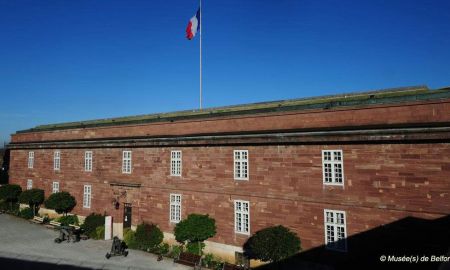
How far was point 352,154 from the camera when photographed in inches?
612

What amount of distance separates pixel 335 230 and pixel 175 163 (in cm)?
1180

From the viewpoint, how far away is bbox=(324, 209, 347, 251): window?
1558 centimetres

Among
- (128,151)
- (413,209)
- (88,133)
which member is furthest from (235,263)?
(88,133)

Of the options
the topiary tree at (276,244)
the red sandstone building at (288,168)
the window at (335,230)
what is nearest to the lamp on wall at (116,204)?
the red sandstone building at (288,168)

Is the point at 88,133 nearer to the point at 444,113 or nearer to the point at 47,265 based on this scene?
the point at 47,265

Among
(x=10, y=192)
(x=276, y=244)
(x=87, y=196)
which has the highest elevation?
(x=87, y=196)

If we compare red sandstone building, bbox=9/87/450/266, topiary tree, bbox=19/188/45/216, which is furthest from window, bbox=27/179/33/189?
red sandstone building, bbox=9/87/450/266

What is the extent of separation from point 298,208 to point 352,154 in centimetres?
407

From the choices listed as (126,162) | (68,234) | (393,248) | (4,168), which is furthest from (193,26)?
(4,168)

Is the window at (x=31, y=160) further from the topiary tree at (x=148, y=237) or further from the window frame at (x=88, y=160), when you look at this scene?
the topiary tree at (x=148, y=237)

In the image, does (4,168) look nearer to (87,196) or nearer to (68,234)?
(87,196)

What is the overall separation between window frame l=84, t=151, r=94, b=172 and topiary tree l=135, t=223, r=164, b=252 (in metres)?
9.61

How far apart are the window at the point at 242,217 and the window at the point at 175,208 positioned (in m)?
4.79

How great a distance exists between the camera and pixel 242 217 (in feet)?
62.4
